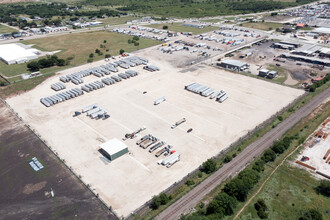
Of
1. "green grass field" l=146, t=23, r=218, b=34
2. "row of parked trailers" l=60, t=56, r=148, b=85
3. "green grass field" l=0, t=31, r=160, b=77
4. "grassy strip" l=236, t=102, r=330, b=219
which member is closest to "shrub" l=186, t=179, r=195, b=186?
"grassy strip" l=236, t=102, r=330, b=219

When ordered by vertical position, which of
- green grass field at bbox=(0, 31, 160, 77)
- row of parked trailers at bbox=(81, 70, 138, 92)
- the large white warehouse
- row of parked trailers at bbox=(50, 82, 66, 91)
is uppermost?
row of parked trailers at bbox=(81, 70, 138, 92)

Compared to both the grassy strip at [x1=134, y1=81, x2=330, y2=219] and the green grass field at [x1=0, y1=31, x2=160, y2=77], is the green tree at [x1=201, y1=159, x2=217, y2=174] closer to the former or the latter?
the grassy strip at [x1=134, y1=81, x2=330, y2=219]

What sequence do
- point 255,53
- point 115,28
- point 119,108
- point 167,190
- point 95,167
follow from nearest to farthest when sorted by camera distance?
point 167,190 < point 95,167 < point 119,108 < point 255,53 < point 115,28

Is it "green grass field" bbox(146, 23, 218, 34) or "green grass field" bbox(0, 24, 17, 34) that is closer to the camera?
"green grass field" bbox(146, 23, 218, 34)

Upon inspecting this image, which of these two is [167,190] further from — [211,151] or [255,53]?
[255,53]

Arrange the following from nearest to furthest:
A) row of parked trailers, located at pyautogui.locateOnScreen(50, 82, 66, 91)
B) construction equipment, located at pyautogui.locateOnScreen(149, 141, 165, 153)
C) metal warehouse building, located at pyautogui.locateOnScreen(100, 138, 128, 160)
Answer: metal warehouse building, located at pyautogui.locateOnScreen(100, 138, 128, 160) → construction equipment, located at pyautogui.locateOnScreen(149, 141, 165, 153) → row of parked trailers, located at pyautogui.locateOnScreen(50, 82, 66, 91)

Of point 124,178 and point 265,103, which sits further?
point 265,103

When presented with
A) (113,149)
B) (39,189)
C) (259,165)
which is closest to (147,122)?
(113,149)

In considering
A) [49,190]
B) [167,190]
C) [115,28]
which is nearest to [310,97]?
[167,190]
